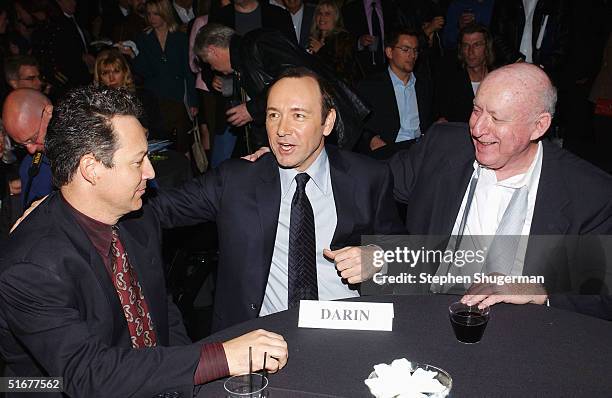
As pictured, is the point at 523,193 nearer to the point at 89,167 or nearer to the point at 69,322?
the point at 89,167

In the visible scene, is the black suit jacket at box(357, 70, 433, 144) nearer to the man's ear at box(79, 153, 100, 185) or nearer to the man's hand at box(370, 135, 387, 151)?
the man's hand at box(370, 135, 387, 151)

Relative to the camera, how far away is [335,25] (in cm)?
618

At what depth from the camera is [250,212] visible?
2.81 m

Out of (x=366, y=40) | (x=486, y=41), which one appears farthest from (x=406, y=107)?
(x=366, y=40)

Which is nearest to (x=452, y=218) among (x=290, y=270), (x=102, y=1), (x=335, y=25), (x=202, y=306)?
(x=290, y=270)

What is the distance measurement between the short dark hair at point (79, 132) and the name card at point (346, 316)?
79cm

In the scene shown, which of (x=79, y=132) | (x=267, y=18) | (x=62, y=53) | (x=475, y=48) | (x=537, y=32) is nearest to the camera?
(x=79, y=132)

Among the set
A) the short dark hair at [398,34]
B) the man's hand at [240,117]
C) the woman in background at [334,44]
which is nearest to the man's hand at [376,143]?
the woman in background at [334,44]

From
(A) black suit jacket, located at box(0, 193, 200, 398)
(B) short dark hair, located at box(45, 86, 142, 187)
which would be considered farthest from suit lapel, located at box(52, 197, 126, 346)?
(B) short dark hair, located at box(45, 86, 142, 187)

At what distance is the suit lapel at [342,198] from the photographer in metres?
2.84

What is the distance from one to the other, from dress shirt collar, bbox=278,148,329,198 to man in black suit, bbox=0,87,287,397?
63cm

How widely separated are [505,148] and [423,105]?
2.97 metres

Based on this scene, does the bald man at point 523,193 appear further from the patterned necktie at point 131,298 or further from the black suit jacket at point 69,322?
the black suit jacket at point 69,322

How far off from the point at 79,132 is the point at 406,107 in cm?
386
